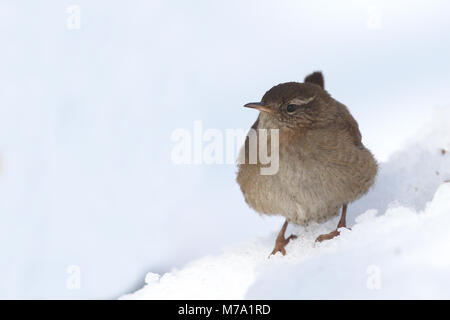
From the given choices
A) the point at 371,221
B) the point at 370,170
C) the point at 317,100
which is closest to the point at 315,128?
the point at 317,100

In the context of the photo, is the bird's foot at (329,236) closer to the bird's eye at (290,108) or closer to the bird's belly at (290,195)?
the bird's belly at (290,195)

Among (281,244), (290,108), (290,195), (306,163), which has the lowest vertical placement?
(281,244)

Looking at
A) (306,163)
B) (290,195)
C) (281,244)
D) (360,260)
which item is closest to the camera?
(360,260)

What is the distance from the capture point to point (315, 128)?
15.6 feet

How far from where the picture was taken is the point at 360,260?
3.65m

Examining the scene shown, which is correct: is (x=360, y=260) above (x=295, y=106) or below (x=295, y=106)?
below

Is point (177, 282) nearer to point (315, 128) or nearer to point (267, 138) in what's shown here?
point (267, 138)

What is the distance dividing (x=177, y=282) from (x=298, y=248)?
3.58 feet

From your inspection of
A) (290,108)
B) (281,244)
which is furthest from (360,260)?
(290,108)

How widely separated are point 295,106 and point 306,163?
1.61 ft

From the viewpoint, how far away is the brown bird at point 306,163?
4.57 m

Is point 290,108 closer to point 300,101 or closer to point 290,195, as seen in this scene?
point 300,101

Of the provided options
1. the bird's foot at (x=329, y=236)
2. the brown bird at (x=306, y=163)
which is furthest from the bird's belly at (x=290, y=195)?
the bird's foot at (x=329, y=236)
